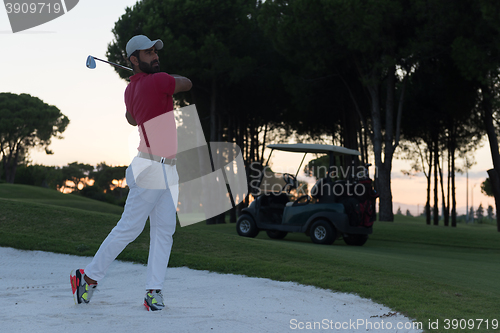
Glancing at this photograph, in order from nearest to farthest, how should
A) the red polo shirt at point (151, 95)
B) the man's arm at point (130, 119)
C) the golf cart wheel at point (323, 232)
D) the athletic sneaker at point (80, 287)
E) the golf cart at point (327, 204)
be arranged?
the red polo shirt at point (151, 95)
the athletic sneaker at point (80, 287)
the man's arm at point (130, 119)
the golf cart at point (327, 204)
the golf cart wheel at point (323, 232)

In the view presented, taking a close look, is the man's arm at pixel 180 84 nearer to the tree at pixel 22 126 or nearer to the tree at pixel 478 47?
the tree at pixel 478 47

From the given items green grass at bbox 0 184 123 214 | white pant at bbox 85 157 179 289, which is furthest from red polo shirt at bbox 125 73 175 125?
green grass at bbox 0 184 123 214

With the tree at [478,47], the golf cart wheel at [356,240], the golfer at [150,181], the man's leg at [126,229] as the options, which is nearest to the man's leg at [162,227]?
the golfer at [150,181]

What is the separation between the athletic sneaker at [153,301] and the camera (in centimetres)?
342

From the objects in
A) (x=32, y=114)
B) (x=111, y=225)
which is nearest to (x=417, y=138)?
(x=111, y=225)

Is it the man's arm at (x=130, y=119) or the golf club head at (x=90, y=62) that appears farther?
the golf club head at (x=90, y=62)

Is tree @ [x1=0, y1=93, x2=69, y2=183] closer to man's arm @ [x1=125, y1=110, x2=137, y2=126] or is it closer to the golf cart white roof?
the golf cart white roof

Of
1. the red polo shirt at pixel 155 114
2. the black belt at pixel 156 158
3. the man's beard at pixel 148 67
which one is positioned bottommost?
the black belt at pixel 156 158

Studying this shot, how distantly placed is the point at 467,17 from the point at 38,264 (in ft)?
49.1

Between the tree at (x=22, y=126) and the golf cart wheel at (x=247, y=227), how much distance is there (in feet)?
109

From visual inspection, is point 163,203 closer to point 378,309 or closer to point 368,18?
point 378,309

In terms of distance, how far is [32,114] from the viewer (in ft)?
133

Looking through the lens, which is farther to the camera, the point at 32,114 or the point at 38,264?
the point at 32,114

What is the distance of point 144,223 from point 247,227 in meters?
8.99
